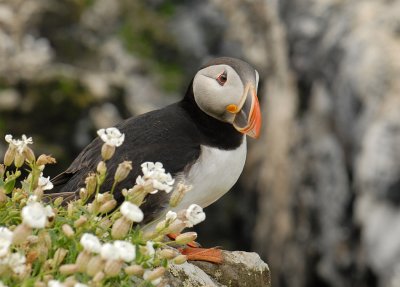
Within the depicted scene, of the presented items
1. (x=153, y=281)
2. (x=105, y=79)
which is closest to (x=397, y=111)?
(x=105, y=79)

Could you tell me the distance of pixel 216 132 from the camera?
5.66 meters

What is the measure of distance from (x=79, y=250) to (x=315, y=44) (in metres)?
11.2

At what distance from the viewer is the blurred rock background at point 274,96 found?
39.5 ft

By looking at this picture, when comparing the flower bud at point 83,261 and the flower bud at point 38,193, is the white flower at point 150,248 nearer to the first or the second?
the flower bud at point 83,261

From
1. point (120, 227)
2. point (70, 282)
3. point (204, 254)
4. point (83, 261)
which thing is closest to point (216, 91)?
point (204, 254)

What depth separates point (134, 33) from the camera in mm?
16359

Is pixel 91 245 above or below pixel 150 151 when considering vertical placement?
above

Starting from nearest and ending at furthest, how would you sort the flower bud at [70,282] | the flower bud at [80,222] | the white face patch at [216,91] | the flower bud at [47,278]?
the flower bud at [70,282]
the flower bud at [47,278]
the flower bud at [80,222]
the white face patch at [216,91]

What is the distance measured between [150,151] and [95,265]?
2246 mm

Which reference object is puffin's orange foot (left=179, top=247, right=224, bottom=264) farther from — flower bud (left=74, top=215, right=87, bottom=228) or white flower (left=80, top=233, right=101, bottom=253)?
white flower (left=80, top=233, right=101, bottom=253)

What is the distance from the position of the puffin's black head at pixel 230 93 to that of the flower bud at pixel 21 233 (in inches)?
92.5

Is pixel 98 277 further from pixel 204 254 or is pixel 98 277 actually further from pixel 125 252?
pixel 204 254

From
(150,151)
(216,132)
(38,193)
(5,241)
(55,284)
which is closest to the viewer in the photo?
(55,284)

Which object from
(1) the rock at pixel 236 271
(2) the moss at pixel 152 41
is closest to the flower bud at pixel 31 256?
(1) the rock at pixel 236 271
